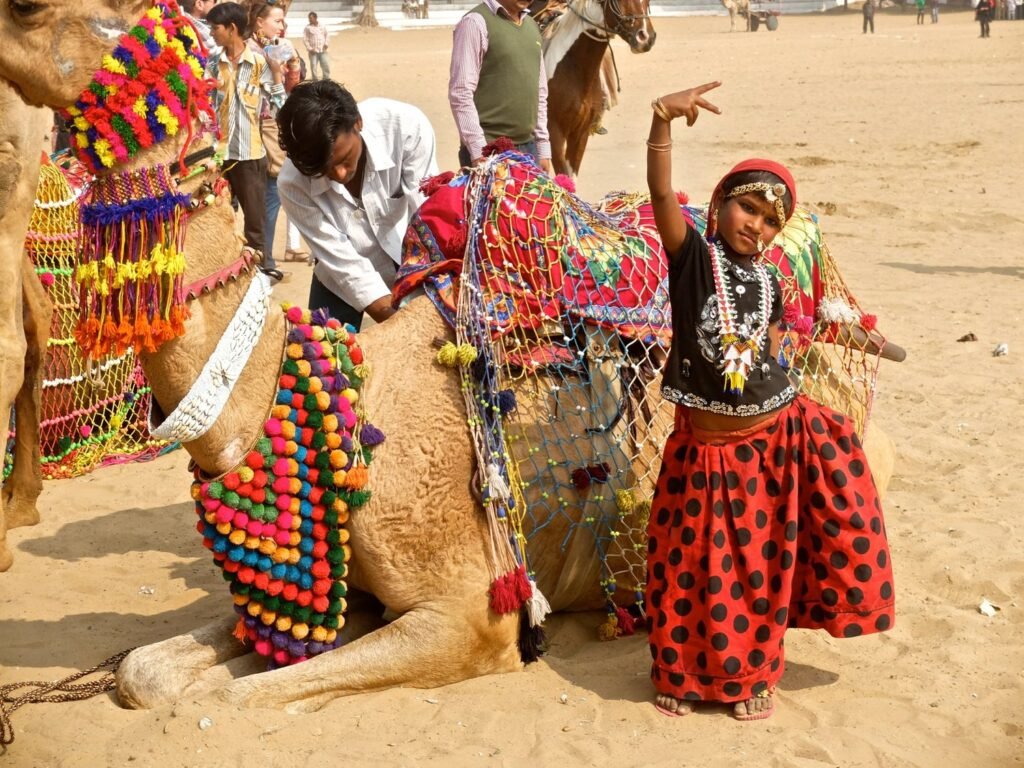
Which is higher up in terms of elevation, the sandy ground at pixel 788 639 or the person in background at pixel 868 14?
the person in background at pixel 868 14

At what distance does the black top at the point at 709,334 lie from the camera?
3.85 m

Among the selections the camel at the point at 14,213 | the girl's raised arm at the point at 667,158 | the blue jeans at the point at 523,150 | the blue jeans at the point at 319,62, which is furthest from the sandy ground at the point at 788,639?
the blue jeans at the point at 319,62

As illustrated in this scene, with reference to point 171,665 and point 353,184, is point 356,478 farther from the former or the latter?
point 353,184

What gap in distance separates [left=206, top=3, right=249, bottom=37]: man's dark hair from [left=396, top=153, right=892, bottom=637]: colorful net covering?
5.43 metres

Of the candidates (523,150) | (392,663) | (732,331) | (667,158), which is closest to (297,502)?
(392,663)

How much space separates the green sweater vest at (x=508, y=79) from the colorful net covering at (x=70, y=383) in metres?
2.61

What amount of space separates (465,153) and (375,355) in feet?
13.9

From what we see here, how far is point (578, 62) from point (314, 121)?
677cm

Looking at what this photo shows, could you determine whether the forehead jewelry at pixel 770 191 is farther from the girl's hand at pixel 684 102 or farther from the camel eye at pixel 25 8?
the camel eye at pixel 25 8

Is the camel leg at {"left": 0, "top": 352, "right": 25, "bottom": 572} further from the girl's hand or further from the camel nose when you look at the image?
the camel nose

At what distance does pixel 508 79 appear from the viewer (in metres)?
8.29

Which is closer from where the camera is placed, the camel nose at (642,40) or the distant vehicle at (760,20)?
the camel nose at (642,40)

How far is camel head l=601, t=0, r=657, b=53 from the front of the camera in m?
11.0

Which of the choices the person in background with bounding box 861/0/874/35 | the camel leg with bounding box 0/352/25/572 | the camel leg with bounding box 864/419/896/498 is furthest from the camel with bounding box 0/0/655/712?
the person in background with bounding box 861/0/874/35
